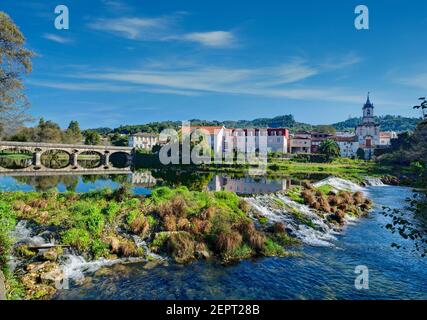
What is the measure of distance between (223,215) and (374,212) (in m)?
19.3

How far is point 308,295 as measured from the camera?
43.4 feet

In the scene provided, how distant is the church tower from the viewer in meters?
115

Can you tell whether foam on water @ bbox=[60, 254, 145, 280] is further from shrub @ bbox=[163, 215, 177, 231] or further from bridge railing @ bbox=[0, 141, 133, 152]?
bridge railing @ bbox=[0, 141, 133, 152]

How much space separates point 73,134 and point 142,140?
39038 millimetres

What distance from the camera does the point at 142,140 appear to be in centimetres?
15625

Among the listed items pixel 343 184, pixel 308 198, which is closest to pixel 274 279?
pixel 308 198

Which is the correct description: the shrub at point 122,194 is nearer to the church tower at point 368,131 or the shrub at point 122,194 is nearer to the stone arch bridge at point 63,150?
the stone arch bridge at point 63,150

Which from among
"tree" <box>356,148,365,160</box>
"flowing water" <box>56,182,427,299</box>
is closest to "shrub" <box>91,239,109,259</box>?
"flowing water" <box>56,182,427,299</box>

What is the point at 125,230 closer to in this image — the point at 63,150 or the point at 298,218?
the point at 298,218

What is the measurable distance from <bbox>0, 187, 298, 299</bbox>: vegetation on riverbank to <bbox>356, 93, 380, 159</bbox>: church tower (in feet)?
355

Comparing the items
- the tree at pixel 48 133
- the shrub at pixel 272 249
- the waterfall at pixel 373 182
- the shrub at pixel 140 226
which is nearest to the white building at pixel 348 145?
the waterfall at pixel 373 182
